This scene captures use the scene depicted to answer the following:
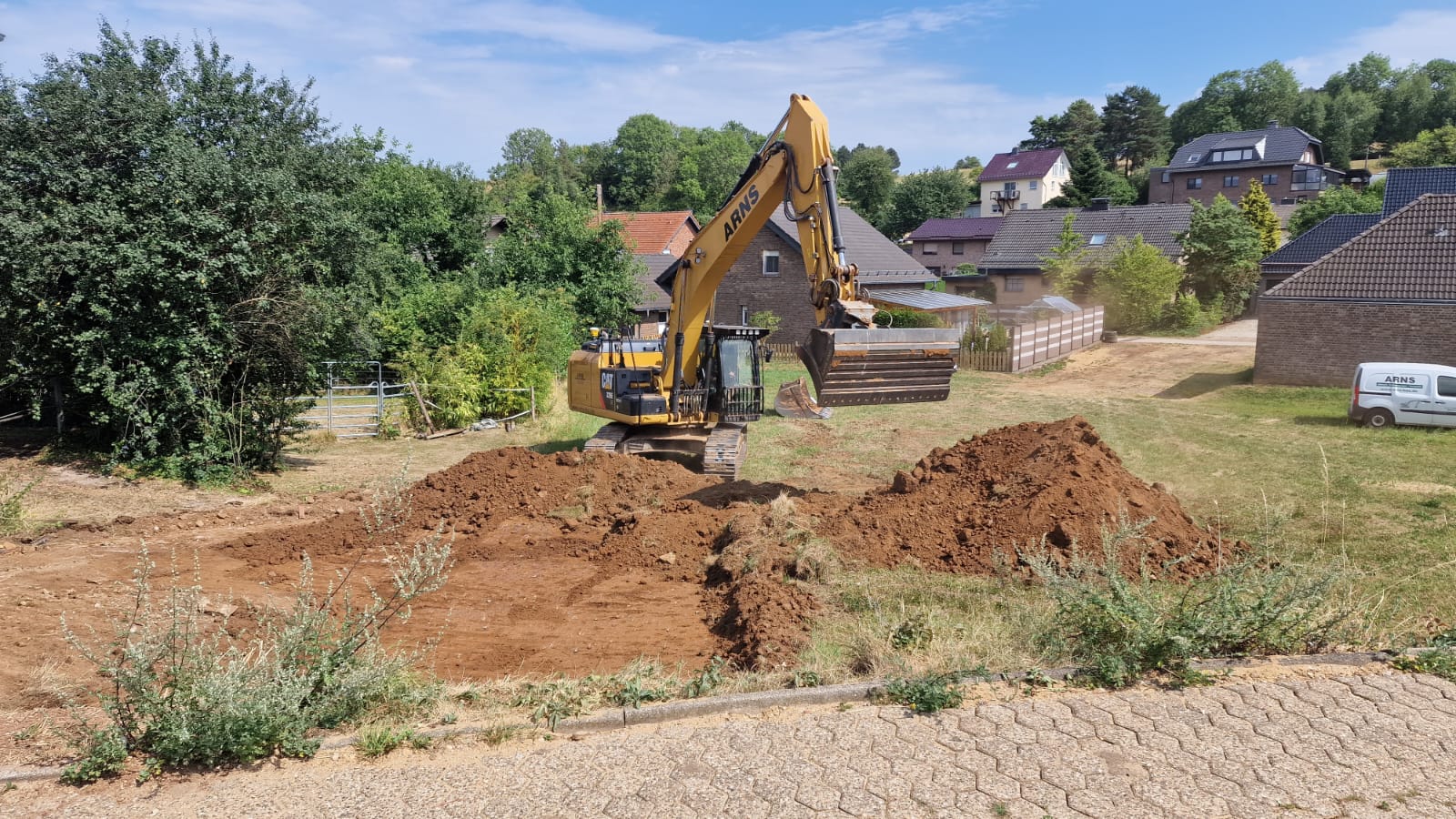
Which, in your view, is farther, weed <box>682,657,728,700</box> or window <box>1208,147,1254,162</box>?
window <box>1208,147,1254,162</box>

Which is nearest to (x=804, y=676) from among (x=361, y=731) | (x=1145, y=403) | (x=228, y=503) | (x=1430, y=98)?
(x=361, y=731)

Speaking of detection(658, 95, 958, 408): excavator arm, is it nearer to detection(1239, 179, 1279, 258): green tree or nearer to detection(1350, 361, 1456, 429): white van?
detection(1350, 361, 1456, 429): white van

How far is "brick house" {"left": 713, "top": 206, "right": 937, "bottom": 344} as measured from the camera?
36125mm

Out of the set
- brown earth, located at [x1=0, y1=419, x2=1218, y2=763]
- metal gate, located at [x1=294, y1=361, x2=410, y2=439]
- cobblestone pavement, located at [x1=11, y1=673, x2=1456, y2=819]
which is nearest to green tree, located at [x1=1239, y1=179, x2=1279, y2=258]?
brown earth, located at [x1=0, y1=419, x2=1218, y2=763]

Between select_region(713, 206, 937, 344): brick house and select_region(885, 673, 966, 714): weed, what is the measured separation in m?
30.2

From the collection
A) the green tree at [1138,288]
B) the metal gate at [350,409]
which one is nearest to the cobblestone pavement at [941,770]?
the metal gate at [350,409]

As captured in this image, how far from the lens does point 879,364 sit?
35.9ft

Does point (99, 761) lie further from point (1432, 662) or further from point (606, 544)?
point (1432, 662)

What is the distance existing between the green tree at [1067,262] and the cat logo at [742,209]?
32721mm

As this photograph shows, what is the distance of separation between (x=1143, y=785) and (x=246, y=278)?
44.3 ft

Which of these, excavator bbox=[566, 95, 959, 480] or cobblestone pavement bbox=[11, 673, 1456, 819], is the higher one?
excavator bbox=[566, 95, 959, 480]

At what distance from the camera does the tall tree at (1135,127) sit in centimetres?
9488

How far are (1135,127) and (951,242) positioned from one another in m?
42.0

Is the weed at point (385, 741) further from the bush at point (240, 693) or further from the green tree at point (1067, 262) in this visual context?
the green tree at point (1067, 262)
